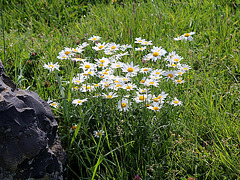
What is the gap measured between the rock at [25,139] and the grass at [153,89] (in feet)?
0.62

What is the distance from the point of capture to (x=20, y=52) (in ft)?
9.48

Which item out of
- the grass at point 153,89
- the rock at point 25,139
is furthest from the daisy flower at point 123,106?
the rock at point 25,139

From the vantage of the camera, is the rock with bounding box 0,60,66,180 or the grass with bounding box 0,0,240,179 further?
the grass with bounding box 0,0,240,179

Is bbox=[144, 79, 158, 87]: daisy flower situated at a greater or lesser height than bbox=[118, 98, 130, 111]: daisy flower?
greater

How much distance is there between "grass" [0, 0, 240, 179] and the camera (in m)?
1.70

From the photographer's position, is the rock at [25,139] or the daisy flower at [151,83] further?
the daisy flower at [151,83]

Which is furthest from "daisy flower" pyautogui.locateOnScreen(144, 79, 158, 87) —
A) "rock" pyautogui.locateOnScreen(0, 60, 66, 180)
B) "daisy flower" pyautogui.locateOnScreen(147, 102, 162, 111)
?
"rock" pyautogui.locateOnScreen(0, 60, 66, 180)

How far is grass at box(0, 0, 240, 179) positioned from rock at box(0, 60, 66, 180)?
0.19 m

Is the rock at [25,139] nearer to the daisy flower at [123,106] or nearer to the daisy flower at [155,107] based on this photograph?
the daisy flower at [123,106]

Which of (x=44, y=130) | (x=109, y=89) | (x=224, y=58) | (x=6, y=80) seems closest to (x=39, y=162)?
(x=44, y=130)

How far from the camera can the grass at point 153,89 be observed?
1.70 metres

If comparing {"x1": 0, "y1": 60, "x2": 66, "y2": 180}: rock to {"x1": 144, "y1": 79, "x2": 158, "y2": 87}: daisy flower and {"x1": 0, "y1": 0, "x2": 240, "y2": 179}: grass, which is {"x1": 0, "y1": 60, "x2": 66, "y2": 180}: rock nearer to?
{"x1": 0, "y1": 0, "x2": 240, "y2": 179}: grass

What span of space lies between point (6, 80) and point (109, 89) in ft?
2.21

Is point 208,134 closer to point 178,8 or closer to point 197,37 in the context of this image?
point 197,37
